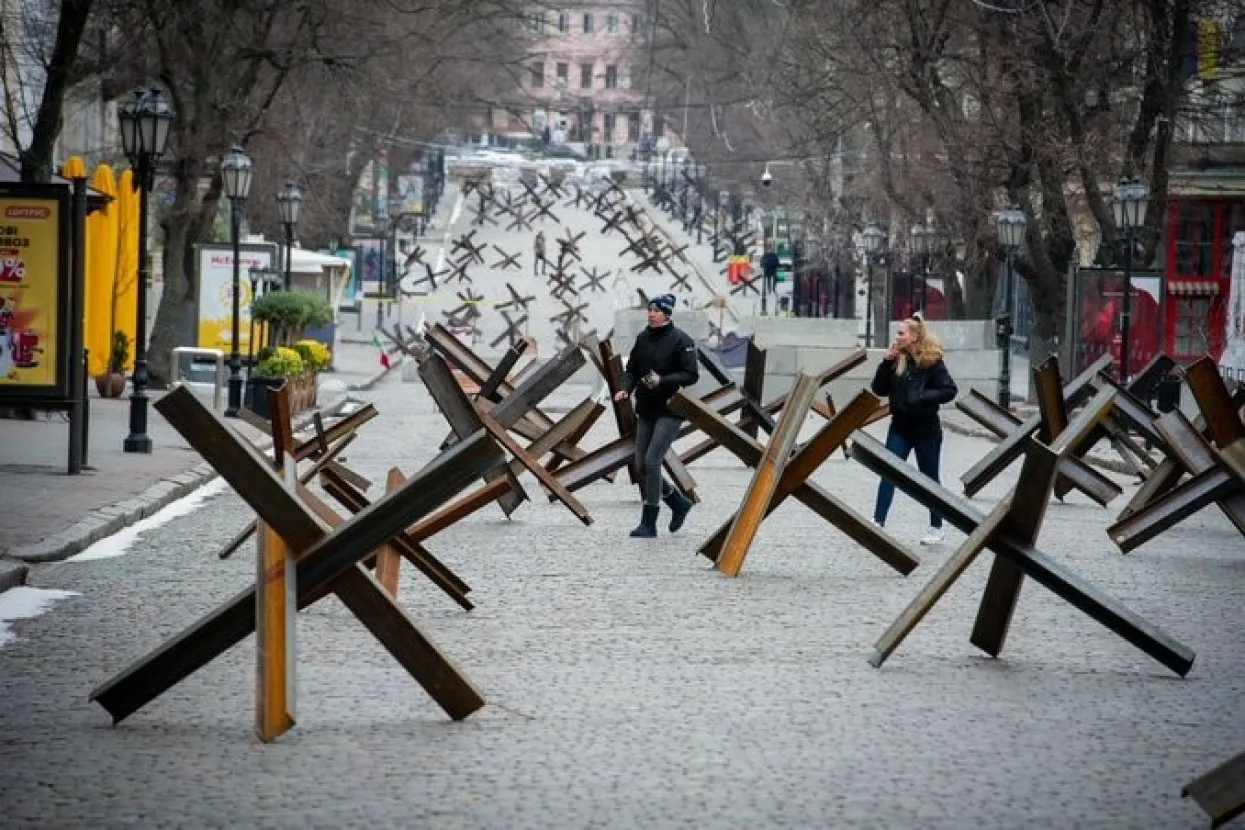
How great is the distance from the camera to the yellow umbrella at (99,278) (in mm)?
32812

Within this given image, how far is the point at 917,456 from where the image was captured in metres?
17.5

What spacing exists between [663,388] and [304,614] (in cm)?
531

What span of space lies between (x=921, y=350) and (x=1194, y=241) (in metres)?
37.7

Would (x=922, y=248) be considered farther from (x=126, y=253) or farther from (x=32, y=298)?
(x=32, y=298)


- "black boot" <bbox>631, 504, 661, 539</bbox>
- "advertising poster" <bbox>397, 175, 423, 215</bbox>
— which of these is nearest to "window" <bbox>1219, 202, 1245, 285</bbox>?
"black boot" <bbox>631, 504, 661, 539</bbox>

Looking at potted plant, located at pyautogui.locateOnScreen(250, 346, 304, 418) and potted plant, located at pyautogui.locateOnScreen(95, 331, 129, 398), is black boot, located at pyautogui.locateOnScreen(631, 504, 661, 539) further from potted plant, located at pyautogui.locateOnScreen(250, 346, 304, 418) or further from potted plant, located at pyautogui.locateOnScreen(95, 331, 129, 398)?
potted plant, located at pyautogui.locateOnScreen(95, 331, 129, 398)

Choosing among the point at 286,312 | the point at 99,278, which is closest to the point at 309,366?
the point at 286,312

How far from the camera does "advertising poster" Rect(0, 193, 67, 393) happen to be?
20938mm

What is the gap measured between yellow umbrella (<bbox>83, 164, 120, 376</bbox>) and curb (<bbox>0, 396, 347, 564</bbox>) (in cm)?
998

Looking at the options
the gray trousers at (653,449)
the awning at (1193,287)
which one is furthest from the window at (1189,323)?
the gray trousers at (653,449)

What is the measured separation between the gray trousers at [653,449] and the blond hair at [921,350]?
5.27 ft

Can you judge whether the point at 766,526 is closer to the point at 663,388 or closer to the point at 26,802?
the point at 663,388

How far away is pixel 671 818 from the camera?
7.46m

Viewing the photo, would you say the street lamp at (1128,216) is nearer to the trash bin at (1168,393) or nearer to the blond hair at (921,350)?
the trash bin at (1168,393)
